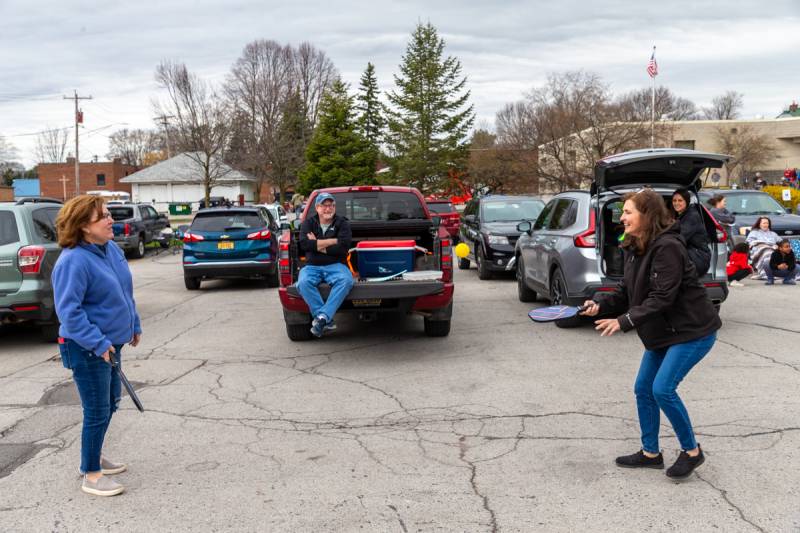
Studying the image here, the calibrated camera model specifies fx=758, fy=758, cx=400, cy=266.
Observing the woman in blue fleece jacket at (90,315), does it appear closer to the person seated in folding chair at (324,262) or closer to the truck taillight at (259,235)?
the person seated in folding chair at (324,262)

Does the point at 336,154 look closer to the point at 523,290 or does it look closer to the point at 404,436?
the point at 523,290

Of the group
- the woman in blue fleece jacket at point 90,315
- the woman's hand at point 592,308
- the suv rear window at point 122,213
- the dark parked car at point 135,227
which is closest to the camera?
the woman in blue fleece jacket at point 90,315

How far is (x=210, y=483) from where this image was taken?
4570mm

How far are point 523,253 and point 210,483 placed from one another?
26.5 feet

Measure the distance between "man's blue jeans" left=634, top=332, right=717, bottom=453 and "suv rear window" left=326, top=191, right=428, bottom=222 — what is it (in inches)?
213

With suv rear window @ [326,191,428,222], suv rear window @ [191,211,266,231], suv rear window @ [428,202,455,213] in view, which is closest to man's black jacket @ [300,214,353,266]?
suv rear window @ [326,191,428,222]

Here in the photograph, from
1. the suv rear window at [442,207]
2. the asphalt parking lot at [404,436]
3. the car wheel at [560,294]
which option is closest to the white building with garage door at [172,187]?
the suv rear window at [442,207]

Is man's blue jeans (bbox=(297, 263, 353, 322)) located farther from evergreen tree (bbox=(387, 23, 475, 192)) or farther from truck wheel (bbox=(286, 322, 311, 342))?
evergreen tree (bbox=(387, 23, 475, 192))

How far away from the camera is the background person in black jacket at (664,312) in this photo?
4297mm

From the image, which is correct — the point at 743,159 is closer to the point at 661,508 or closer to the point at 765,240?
the point at 765,240

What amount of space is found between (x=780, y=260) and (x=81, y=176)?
95611mm

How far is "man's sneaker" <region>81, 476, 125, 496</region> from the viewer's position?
4406 millimetres

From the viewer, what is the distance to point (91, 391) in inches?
173

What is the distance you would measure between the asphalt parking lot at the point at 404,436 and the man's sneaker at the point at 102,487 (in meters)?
0.07
